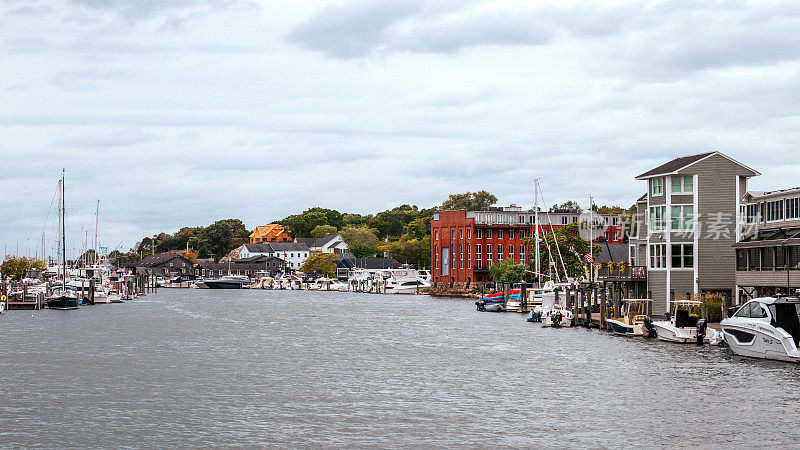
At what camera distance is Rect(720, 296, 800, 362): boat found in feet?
165

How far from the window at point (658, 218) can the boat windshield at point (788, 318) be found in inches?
1144

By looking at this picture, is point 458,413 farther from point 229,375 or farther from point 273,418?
point 229,375

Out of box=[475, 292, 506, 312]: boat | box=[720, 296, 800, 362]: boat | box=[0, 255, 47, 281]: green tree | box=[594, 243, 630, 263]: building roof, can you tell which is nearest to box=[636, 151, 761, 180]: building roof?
box=[720, 296, 800, 362]: boat

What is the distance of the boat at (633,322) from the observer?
6756 cm

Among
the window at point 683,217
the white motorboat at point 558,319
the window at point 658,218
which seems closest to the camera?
the window at point 683,217

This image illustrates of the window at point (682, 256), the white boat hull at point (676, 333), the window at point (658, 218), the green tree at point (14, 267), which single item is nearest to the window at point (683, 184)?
the window at point (658, 218)

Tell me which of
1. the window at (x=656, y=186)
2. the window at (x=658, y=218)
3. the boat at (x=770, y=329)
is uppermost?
the window at (x=656, y=186)

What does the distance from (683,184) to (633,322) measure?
16451 mm

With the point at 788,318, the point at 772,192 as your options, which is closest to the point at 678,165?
the point at 772,192

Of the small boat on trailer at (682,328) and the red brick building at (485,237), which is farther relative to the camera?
A: the red brick building at (485,237)

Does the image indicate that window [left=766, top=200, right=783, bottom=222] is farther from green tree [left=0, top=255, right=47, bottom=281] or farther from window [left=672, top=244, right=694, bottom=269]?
green tree [left=0, top=255, right=47, bottom=281]

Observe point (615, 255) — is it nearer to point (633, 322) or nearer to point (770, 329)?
point (633, 322)

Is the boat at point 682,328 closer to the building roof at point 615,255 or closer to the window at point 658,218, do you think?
the window at point 658,218

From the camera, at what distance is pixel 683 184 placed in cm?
7919
